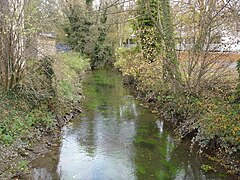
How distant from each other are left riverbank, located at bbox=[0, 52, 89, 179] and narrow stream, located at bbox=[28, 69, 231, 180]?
0.41 m

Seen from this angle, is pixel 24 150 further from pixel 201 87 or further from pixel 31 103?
pixel 201 87

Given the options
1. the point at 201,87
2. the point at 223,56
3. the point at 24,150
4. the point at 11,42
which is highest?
→ the point at 11,42

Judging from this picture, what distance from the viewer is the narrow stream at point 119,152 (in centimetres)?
689

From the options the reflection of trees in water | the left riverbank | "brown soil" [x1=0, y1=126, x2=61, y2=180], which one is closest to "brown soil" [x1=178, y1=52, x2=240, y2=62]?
the left riverbank

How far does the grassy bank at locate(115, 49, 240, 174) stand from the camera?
23.7 ft

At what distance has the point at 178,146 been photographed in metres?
8.88

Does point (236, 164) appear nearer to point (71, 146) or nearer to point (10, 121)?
point (71, 146)

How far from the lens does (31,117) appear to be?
351 inches

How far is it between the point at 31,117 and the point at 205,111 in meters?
5.36

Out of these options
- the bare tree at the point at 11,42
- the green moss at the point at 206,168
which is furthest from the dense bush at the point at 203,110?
the bare tree at the point at 11,42

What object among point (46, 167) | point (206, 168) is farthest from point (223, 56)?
point (46, 167)

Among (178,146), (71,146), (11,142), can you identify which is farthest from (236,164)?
(11,142)

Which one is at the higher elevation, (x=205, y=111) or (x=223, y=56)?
(x=223, y=56)

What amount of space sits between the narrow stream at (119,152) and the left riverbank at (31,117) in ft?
1.33
